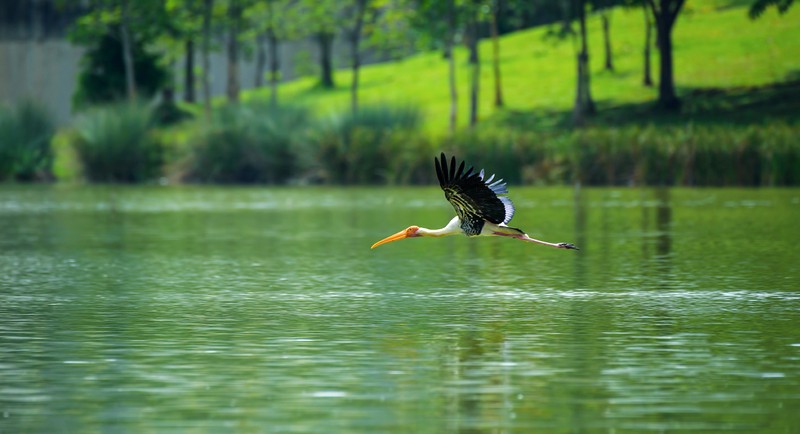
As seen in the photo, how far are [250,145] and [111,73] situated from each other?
62.8ft

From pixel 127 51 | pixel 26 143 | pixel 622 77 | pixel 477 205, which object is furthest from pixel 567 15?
pixel 477 205

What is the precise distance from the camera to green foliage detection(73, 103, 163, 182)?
2431 inches

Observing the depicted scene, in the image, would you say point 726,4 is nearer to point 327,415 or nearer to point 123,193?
point 123,193

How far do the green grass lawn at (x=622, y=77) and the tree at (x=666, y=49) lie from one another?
0.94 meters

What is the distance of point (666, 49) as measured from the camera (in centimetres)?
7319

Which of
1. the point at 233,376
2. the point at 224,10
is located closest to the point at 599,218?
the point at 233,376

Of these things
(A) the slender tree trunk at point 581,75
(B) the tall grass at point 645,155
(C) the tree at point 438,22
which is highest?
(C) the tree at point 438,22

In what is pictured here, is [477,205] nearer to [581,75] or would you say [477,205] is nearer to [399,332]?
[399,332]

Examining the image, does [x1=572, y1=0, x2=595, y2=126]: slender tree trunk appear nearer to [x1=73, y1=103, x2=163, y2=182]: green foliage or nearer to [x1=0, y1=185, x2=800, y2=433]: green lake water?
[x1=73, y1=103, x2=163, y2=182]: green foliage

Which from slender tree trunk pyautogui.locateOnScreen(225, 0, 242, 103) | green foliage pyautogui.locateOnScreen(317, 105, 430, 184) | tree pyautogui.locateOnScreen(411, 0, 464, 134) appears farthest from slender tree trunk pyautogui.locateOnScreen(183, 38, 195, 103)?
green foliage pyautogui.locateOnScreen(317, 105, 430, 184)

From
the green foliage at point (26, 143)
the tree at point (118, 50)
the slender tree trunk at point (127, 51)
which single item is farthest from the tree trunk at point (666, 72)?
the green foliage at point (26, 143)

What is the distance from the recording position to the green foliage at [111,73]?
78.5 metres

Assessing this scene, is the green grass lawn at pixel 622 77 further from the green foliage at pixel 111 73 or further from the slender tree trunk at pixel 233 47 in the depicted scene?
the green foliage at pixel 111 73

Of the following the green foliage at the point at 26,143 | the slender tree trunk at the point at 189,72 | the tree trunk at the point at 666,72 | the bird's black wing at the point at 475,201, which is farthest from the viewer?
the slender tree trunk at the point at 189,72
